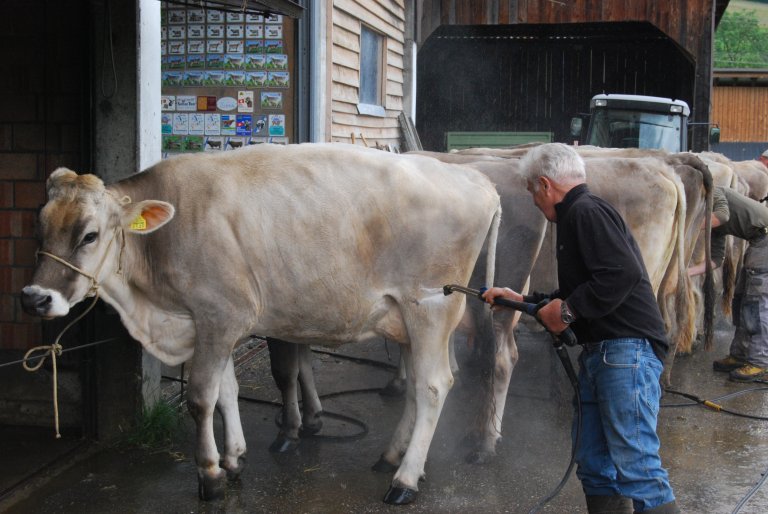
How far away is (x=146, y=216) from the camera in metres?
4.80

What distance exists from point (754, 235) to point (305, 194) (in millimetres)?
4742

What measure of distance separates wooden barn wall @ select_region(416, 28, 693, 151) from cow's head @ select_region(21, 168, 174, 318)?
20437 mm

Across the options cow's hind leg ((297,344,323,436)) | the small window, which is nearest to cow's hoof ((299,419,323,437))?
cow's hind leg ((297,344,323,436))

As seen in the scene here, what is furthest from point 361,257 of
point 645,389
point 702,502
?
point 702,502

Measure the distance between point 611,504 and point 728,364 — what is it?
4.76m

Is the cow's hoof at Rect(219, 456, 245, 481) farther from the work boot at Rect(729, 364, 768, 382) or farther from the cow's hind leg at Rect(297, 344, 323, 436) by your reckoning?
the work boot at Rect(729, 364, 768, 382)

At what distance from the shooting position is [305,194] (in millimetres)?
5172


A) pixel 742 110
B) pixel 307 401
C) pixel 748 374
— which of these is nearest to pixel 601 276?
pixel 307 401

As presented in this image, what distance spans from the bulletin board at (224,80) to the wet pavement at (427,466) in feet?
9.63

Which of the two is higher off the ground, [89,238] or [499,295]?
[89,238]

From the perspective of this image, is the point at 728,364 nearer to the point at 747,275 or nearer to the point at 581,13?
the point at 747,275

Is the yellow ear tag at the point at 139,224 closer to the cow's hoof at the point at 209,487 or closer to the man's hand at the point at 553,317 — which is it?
the cow's hoof at the point at 209,487

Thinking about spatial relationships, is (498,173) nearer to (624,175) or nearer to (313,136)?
(624,175)

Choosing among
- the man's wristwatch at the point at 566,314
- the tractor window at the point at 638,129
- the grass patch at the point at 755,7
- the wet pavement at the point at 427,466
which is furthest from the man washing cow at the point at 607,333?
the grass patch at the point at 755,7
